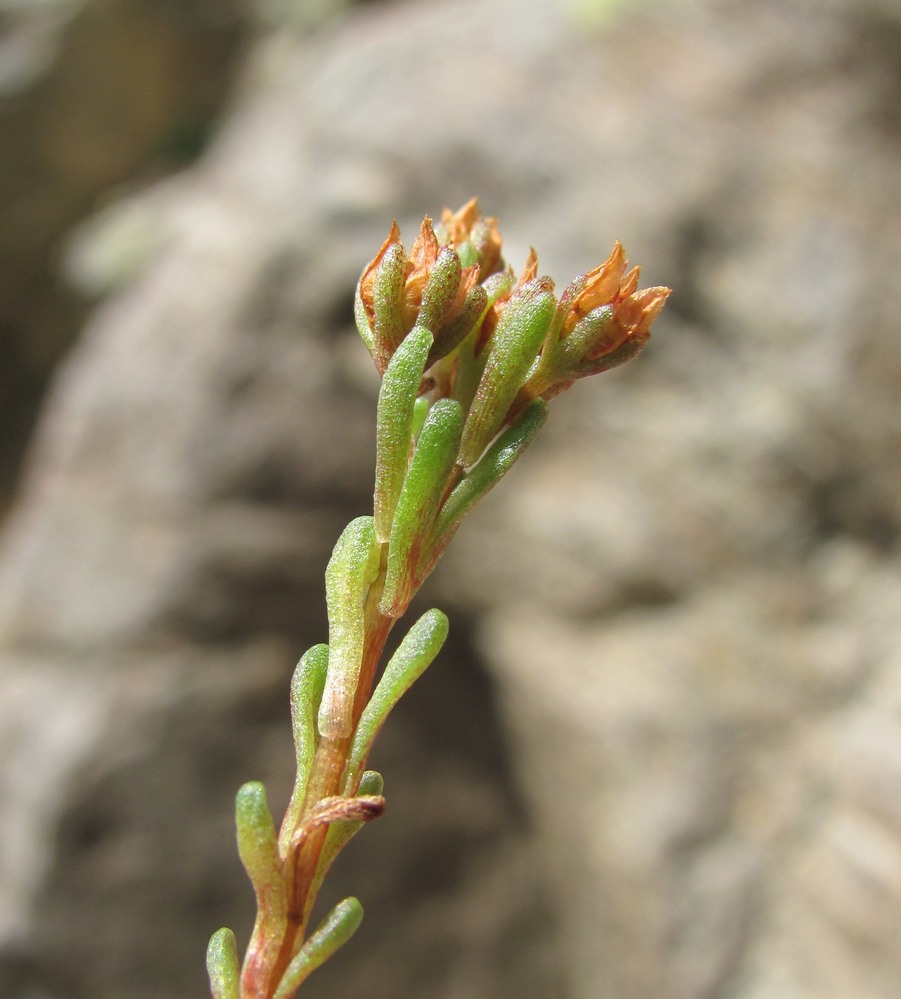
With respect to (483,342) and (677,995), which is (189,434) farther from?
(483,342)

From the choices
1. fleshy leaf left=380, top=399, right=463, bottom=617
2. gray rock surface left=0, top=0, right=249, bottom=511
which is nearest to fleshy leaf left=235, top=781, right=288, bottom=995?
fleshy leaf left=380, top=399, right=463, bottom=617

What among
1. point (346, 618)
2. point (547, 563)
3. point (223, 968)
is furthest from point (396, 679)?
point (547, 563)

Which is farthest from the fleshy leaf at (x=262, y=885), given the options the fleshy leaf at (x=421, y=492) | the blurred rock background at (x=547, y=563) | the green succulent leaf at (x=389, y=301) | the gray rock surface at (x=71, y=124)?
the gray rock surface at (x=71, y=124)

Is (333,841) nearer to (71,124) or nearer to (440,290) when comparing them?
(440,290)

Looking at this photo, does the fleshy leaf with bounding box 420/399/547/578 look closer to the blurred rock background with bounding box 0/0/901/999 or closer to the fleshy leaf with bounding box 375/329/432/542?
the fleshy leaf with bounding box 375/329/432/542

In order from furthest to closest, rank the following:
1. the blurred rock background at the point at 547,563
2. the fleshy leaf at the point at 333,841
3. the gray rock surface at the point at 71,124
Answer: the gray rock surface at the point at 71,124 → the blurred rock background at the point at 547,563 → the fleshy leaf at the point at 333,841

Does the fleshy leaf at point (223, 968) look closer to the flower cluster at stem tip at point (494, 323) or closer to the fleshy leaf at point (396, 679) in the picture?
the fleshy leaf at point (396, 679)

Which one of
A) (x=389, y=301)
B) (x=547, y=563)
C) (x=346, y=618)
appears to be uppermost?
(x=547, y=563)
